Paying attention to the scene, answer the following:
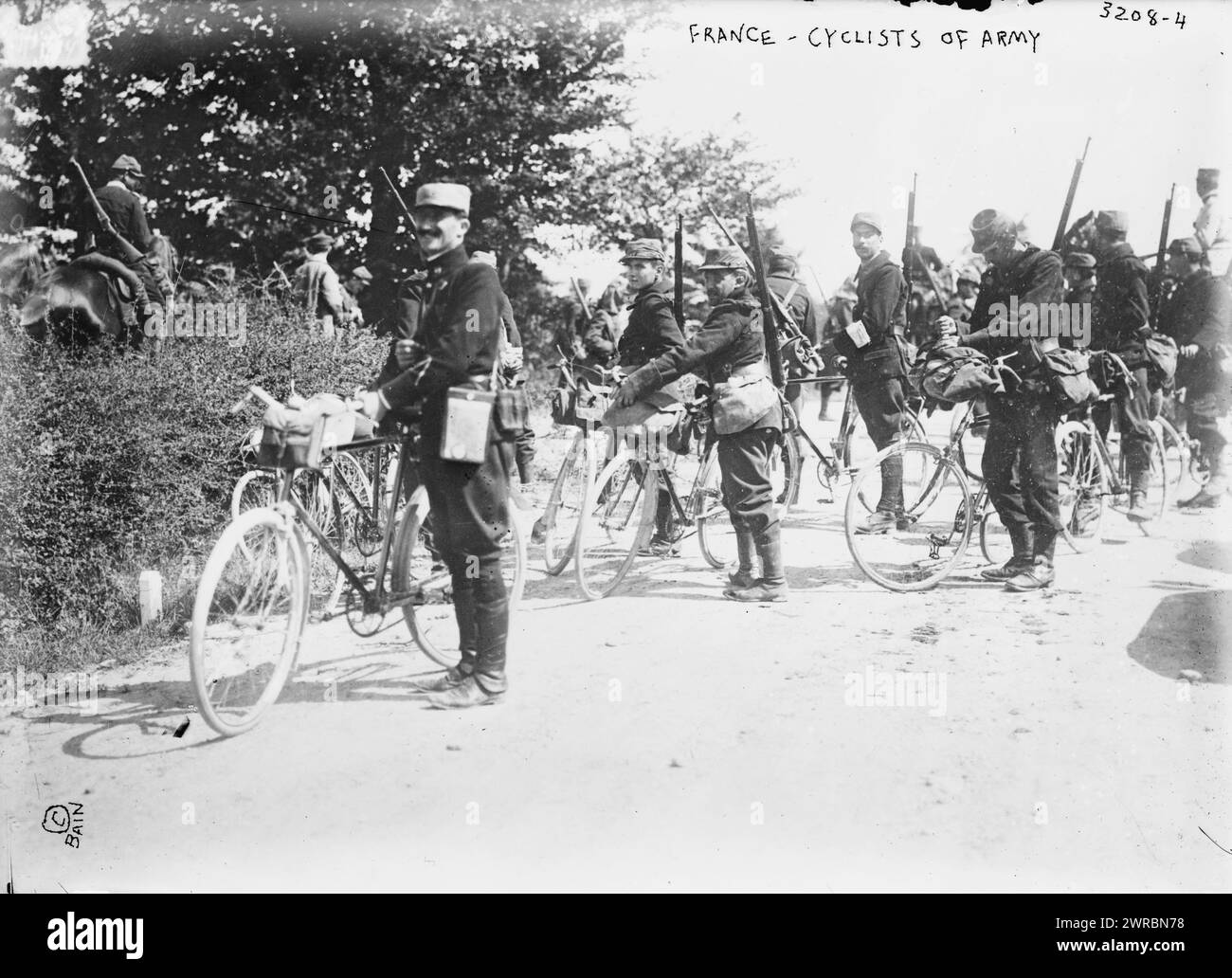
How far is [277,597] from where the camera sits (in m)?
4.30

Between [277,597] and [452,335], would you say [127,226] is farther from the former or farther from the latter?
[277,597]

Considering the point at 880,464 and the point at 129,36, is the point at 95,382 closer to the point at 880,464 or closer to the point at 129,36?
the point at 129,36

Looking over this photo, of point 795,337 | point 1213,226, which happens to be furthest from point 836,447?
point 1213,226

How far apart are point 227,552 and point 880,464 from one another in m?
4.03

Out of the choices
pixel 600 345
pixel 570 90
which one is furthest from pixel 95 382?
pixel 600 345

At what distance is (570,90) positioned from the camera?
24.0 feet

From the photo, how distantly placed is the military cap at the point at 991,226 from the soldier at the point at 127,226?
545 centimetres

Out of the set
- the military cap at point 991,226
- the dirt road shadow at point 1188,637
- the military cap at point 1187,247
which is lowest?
the dirt road shadow at point 1188,637

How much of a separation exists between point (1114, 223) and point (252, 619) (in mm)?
6770

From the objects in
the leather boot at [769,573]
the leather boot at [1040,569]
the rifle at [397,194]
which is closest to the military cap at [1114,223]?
the leather boot at [1040,569]

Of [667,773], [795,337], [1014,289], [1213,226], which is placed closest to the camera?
[667,773]

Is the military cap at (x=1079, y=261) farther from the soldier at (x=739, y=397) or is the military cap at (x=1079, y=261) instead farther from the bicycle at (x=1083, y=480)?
the soldier at (x=739, y=397)

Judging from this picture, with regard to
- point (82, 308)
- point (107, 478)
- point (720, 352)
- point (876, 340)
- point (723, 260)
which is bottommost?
point (107, 478)

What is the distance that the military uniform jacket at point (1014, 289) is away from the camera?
6.21 metres
